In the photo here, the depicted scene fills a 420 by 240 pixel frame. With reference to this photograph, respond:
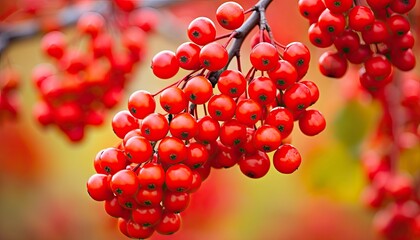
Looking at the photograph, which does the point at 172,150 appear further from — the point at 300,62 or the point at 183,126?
the point at 300,62

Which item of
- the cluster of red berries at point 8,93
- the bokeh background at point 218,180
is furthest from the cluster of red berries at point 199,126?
the cluster of red berries at point 8,93

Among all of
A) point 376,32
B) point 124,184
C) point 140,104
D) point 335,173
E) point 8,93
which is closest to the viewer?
point 124,184

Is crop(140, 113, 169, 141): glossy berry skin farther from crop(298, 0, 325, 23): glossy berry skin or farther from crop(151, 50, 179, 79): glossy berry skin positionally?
crop(298, 0, 325, 23): glossy berry skin

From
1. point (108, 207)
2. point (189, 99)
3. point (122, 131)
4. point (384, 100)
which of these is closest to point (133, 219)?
point (108, 207)

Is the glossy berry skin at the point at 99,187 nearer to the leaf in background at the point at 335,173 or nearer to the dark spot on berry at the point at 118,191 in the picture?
the dark spot on berry at the point at 118,191

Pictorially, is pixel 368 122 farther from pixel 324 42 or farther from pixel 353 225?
pixel 353 225

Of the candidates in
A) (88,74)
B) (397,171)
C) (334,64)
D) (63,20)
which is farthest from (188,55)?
(63,20)
